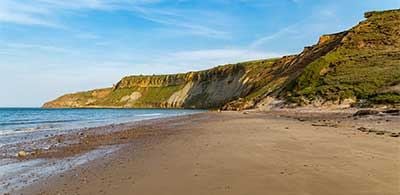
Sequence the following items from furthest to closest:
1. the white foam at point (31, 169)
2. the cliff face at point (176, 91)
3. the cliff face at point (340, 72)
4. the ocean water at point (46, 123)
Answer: the cliff face at point (176, 91), the cliff face at point (340, 72), the ocean water at point (46, 123), the white foam at point (31, 169)

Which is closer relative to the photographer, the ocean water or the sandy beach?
the sandy beach

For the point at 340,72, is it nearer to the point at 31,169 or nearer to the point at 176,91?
the point at 31,169

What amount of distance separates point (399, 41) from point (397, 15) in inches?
338

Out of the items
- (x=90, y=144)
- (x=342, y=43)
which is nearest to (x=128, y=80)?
(x=342, y=43)

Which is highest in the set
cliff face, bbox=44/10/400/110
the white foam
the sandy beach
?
cliff face, bbox=44/10/400/110

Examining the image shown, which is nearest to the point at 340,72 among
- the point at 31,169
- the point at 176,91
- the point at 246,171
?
the point at 246,171

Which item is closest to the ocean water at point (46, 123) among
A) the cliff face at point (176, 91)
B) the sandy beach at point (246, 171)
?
the sandy beach at point (246, 171)

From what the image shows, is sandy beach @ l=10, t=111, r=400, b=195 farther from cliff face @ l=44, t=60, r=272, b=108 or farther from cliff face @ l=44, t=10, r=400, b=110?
cliff face @ l=44, t=60, r=272, b=108

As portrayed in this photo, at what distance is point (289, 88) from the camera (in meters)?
51.2

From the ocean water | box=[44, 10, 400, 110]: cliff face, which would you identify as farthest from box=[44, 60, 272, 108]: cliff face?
the ocean water

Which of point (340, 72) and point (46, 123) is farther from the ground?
point (340, 72)

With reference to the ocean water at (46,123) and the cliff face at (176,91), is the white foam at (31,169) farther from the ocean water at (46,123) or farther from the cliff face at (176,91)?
the cliff face at (176,91)

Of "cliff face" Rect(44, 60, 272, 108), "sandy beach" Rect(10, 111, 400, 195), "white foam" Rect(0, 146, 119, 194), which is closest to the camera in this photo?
"sandy beach" Rect(10, 111, 400, 195)

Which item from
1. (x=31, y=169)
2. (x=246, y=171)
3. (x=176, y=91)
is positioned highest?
(x=176, y=91)
